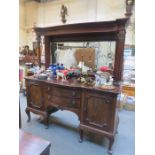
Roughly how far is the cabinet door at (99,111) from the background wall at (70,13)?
2.13 metres

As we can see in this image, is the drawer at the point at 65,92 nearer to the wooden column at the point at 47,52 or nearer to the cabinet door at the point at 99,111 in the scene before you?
the cabinet door at the point at 99,111

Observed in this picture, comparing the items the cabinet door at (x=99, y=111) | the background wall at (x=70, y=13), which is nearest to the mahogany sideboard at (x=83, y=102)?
the cabinet door at (x=99, y=111)

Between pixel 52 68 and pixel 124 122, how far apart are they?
1.77 meters

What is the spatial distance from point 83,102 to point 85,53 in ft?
3.10

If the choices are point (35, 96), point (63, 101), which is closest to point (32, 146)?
point (63, 101)

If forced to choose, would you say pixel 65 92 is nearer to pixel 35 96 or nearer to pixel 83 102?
pixel 83 102

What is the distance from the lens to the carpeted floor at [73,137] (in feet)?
7.21

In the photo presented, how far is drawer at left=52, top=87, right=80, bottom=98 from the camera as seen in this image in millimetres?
2301

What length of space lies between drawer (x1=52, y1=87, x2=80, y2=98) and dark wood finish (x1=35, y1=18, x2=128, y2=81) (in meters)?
0.67

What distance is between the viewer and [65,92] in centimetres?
239

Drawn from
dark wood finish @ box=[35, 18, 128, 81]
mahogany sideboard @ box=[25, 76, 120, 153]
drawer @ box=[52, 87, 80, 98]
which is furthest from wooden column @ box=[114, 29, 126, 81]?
drawer @ box=[52, 87, 80, 98]

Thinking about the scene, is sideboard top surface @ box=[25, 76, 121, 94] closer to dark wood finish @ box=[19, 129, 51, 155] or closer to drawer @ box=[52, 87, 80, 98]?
drawer @ box=[52, 87, 80, 98]
